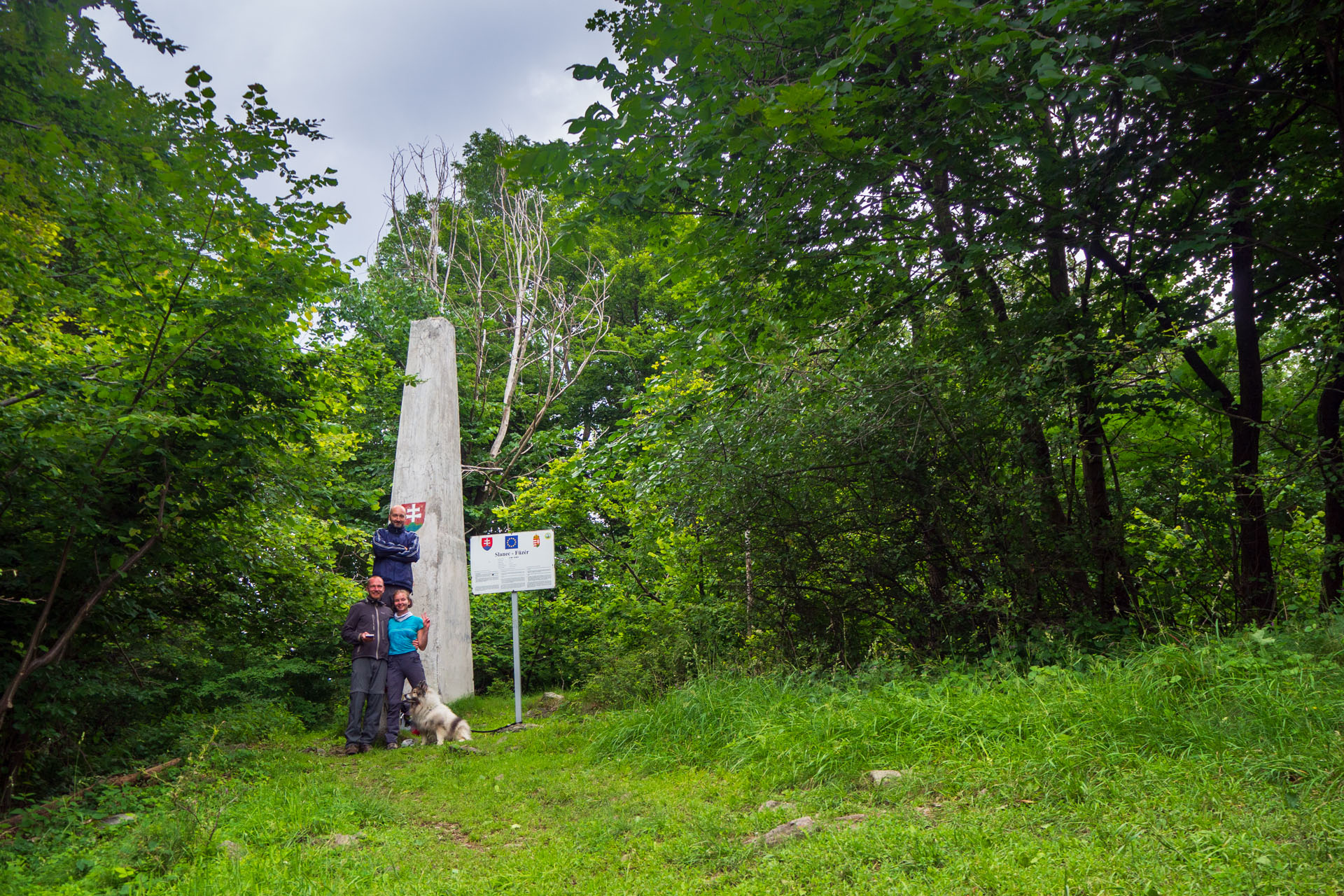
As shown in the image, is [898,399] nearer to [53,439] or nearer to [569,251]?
[569,251]

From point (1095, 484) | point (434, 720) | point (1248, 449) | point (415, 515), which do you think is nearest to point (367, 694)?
point (434, 720)

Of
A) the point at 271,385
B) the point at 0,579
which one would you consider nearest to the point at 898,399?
the point at 271,385

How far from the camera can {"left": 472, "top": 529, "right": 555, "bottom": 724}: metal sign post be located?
845cm

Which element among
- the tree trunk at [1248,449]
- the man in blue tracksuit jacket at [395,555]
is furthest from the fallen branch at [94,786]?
the tree trunk at [1248,449]

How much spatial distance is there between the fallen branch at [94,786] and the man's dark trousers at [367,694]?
164 centimetres

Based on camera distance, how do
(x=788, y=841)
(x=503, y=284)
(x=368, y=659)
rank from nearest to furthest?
1. (x=788, y=841)
2. (x=368, y=659)
3. (x=503, y=284)

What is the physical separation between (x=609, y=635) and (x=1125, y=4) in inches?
328

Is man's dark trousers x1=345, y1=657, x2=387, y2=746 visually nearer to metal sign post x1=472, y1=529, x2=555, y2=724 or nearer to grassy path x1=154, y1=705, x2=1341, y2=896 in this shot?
metal sign post x1=472, y1=529, x2=555, y2=724

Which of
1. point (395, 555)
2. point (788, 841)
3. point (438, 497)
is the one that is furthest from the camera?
point (438, 497)

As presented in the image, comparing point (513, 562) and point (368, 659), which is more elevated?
point (513, 562)

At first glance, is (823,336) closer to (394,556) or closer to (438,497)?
(394,556)

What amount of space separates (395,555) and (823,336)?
4854 millimetres

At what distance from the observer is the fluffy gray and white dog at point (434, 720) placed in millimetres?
7516

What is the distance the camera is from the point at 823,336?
22.9 feet
